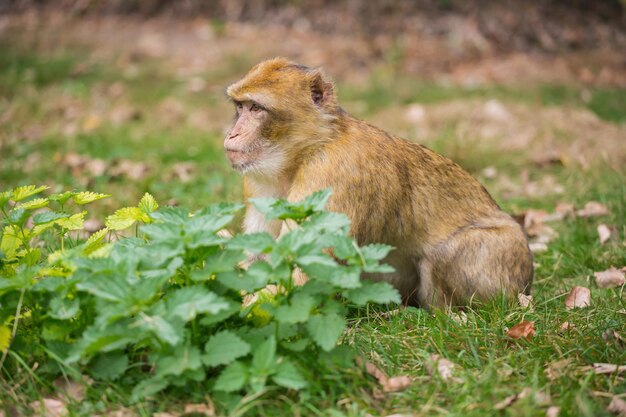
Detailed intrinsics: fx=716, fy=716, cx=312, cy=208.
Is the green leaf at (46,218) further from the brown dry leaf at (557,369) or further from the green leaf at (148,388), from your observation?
the brown dry leaf at (557,369)

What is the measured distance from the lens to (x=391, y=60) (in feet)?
40.0

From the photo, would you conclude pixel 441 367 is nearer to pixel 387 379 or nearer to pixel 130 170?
pixel 387 379

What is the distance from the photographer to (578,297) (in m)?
4.31

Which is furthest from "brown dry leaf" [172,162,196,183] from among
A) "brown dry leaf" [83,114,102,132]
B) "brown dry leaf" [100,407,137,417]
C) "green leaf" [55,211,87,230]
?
"brown dry leaf" [100,407,137,417]

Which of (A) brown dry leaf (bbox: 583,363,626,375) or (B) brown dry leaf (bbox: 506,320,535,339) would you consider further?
(B) brown dry leaf (bbox: 506,320,535,339)

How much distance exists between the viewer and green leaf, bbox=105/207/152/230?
336 centimetres

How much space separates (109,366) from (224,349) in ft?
1.70

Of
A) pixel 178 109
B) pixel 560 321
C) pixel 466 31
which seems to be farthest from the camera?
pixel 466 31

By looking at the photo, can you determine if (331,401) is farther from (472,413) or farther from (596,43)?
(596,43)

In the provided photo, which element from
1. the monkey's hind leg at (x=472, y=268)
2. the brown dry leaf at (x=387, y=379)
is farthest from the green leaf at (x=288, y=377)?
the monkey's hind leg at (x=472, y=268)

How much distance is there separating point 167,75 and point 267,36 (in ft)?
7.86

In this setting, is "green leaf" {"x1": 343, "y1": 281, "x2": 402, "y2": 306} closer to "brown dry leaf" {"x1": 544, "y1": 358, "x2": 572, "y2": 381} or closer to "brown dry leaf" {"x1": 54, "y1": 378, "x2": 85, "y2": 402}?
"brown dry leaf" {"x1": 544, "y1": 358, "x2": 572, "y2": 381}

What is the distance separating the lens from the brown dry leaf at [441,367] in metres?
3.11

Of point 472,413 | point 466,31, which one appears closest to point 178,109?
point 466,31
